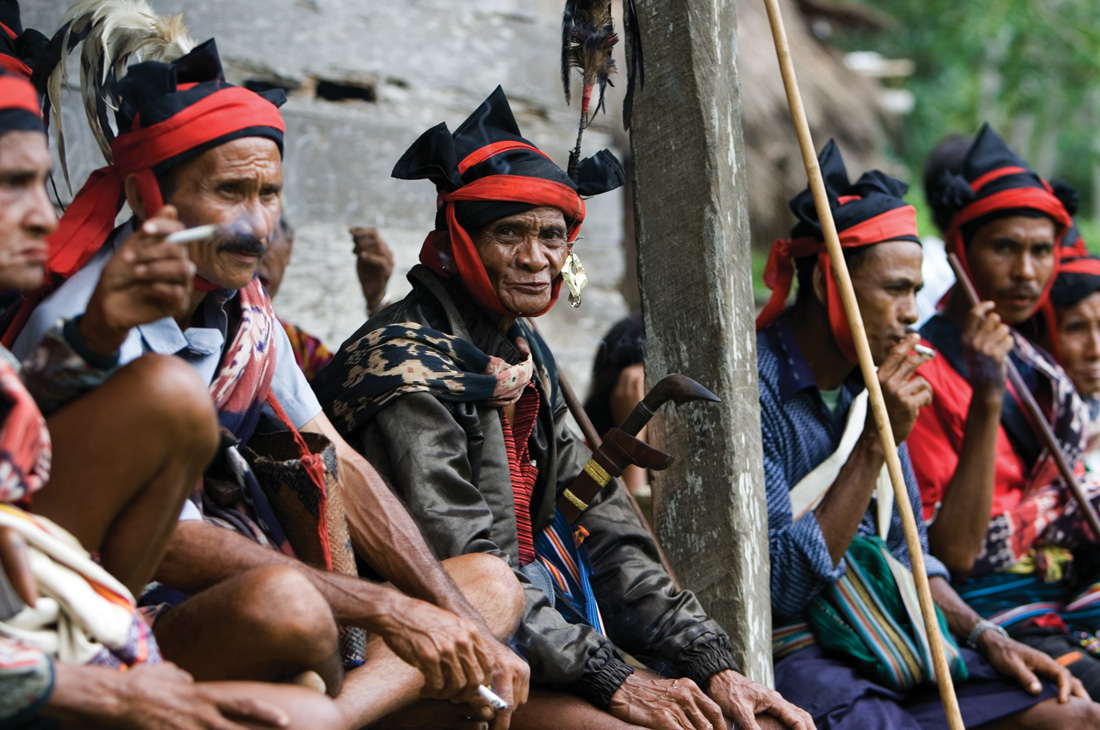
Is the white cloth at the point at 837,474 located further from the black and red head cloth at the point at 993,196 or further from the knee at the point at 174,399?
the knee at the point at 174,399

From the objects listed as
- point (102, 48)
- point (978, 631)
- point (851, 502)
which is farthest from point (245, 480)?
point (978, 631)

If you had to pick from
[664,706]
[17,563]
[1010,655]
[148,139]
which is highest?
[148,139]

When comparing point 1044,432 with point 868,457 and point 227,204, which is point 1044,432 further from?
point 227,204

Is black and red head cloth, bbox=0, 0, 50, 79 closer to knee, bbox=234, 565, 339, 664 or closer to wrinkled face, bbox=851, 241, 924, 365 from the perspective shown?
knee, bbox=234, 565, 339, 664

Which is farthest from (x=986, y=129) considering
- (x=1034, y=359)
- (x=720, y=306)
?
(x=720, y=306)

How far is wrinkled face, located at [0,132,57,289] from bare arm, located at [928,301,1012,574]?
317cm

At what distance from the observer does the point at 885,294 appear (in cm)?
393

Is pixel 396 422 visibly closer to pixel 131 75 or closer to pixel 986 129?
pixel 131 75

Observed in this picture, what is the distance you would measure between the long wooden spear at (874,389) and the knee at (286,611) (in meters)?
1.77

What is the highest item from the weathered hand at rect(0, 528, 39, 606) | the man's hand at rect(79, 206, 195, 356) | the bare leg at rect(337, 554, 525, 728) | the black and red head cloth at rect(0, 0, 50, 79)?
the black and red head cloth at rect(0, 0, 50, 79)

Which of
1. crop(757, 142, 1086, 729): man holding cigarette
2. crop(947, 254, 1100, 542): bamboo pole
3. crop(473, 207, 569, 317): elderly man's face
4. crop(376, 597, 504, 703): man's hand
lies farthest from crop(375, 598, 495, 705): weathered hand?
crop(947, 254, 1100, 542): bamboo pole

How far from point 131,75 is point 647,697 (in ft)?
6.10

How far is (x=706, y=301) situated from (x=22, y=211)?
196cm

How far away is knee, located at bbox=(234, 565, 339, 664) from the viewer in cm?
202
